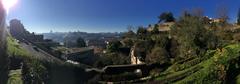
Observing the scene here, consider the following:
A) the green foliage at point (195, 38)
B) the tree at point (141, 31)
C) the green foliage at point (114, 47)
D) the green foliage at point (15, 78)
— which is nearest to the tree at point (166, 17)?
the tree at point (141, 31)

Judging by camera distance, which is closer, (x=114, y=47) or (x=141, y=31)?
(x=114, y=47)

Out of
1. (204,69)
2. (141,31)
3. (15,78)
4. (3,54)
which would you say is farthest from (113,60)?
(3,54)

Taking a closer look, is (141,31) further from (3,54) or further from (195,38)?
(3,54)

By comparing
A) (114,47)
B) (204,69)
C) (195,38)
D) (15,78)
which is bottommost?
(114,47)

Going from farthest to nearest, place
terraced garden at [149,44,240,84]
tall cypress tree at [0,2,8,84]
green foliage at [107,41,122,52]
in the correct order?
green foliage at [107,41,122,52] < terraced garden at [149,44,240,84] < tall cypress tree at [0,2,8,84]

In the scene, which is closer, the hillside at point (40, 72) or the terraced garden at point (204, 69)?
the terraced garden at point (204, 69)

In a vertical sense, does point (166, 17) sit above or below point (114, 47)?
above

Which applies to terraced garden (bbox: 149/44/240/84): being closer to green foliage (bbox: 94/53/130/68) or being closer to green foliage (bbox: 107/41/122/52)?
green foliage (bbox: 94/53/130/68)

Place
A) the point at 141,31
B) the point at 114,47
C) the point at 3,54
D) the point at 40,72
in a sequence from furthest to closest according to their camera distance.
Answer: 1. the point at 141,31
2. the point at 114,47
3. the point at 40,72
4. the point at 3,54

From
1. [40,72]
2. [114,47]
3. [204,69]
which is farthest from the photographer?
[114,47]

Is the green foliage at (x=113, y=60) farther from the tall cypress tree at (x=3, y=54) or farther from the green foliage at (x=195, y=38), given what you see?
the tall cypress tree at (x=3, y=54)

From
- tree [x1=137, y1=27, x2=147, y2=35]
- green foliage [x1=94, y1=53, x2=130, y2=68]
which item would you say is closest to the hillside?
green foliage [x1=94, y1=53, x2=130, y2=68]

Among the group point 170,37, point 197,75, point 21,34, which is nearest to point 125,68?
point 197,75

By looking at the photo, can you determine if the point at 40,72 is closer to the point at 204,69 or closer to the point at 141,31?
the point at 204,69
